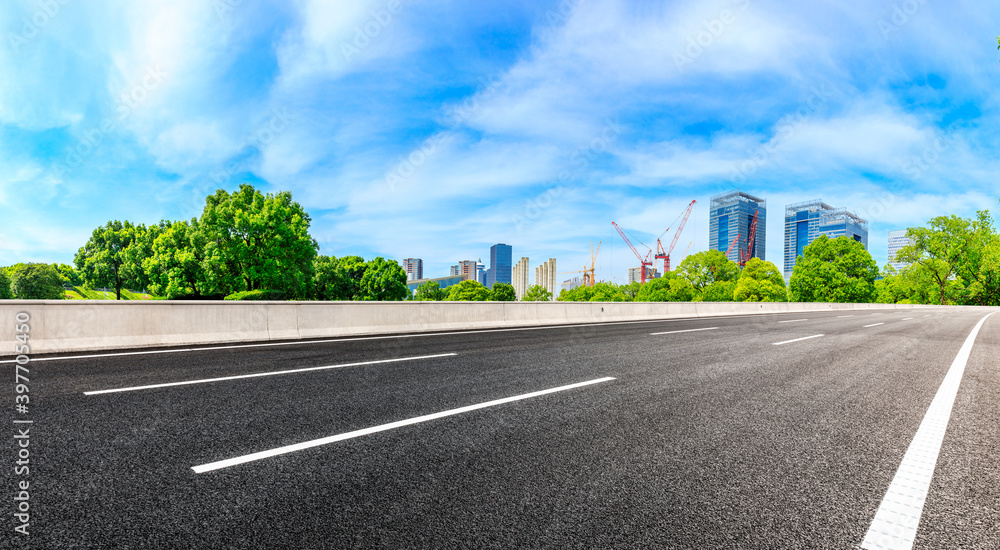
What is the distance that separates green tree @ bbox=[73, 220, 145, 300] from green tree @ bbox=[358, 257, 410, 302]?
94.1 feet

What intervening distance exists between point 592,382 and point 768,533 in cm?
349

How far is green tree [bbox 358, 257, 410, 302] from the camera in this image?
70.8 meters

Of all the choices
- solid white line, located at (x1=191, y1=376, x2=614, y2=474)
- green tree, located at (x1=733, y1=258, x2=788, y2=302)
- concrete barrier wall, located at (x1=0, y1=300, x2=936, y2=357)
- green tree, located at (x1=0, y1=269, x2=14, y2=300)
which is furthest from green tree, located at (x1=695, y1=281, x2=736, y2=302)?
green tree, located at (x1=0, y1=269, x2=14, y2=300)

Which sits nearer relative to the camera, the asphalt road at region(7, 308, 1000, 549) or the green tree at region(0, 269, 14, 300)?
the asphalt road at region(7, 308, 1000, 549)

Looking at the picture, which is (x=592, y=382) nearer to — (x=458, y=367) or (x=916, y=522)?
(x=458, y=367)

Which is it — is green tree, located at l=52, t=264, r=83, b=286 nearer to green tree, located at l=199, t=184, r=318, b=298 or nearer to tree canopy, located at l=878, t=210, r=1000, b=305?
green tree, located at l=199, t=184, r=318, b=298

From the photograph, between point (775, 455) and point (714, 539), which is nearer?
point (714, 539)

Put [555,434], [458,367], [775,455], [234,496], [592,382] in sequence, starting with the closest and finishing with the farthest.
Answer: [234,496] < [775,455] < [555,434] < [592,382] < [458,367]

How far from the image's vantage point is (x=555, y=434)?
3.68m

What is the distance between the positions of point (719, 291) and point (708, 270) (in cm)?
565

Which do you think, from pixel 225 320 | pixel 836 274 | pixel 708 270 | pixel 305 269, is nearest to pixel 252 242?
pixel 305 269

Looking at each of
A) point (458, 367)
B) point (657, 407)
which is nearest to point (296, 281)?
point (458, 367)

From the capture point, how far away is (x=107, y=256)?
57.9 meters

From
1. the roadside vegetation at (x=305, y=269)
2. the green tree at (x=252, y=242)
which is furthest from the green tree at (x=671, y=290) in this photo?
the green tree at (x=252, y=242)
